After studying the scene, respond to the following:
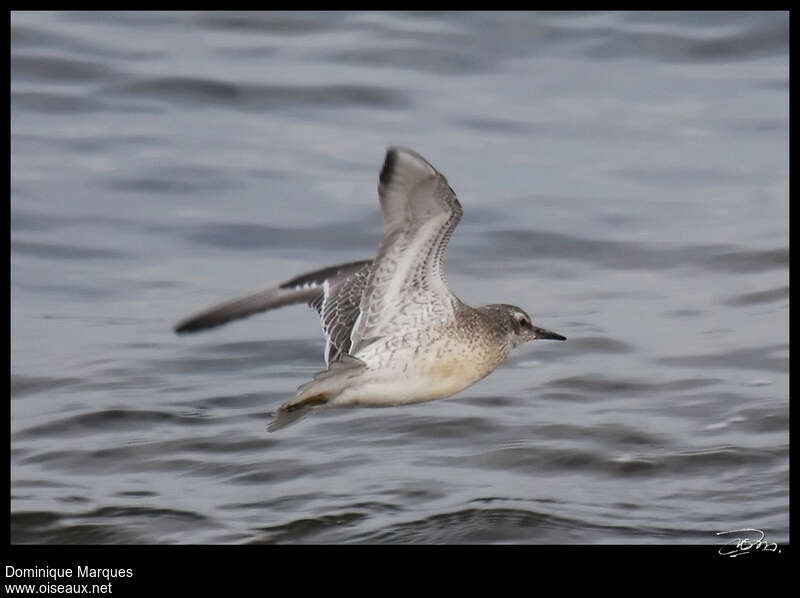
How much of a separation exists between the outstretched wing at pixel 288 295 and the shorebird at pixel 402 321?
0.5 inches

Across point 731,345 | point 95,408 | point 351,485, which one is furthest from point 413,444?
point 731,345

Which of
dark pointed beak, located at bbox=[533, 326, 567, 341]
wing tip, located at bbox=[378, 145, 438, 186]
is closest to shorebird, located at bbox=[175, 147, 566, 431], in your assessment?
wing tip, located at bbox=[378, 145, 438, 186]

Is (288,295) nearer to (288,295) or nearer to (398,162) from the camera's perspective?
(288,295)

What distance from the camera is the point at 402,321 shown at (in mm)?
6496

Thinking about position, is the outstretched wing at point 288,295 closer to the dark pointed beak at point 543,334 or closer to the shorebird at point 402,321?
the shorebird at point 402,321

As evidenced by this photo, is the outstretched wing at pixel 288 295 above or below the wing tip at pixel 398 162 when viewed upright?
below

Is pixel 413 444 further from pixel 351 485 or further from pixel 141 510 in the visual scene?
pixel 141 510

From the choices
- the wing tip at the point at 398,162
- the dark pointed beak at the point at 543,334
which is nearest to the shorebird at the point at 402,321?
the wing tip at the point at 398,162

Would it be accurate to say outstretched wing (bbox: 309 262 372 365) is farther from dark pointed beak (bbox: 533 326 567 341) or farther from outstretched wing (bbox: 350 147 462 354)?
dark pointed beak (bbox: 533 326 567 341)

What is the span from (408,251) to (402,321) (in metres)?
0.42

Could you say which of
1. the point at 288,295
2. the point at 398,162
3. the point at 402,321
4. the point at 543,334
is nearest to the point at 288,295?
the point at 288,295

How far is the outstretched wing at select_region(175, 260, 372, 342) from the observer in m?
7.13

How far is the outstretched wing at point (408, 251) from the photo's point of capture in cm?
586

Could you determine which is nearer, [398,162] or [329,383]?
[398,162]
